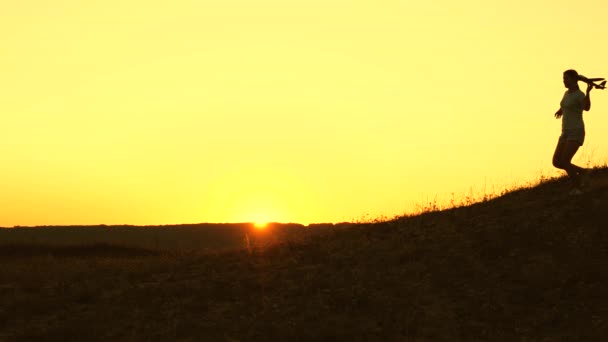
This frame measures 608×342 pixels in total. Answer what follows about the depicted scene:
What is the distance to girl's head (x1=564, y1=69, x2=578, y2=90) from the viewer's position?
527 inches

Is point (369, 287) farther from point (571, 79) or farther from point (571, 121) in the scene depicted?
point (571, 79)

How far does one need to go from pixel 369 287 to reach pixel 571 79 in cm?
514

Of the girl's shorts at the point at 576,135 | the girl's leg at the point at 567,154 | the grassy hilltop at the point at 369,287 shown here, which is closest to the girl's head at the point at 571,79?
the girl's shorts at the point at 576,135

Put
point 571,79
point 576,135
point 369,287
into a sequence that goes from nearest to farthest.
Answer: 1. point 369,287
2. point 576,135
3. point 571,79

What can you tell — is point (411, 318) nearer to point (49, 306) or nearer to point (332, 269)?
point (332, 269)

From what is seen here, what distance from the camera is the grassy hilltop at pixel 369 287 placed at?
1002 centimetres

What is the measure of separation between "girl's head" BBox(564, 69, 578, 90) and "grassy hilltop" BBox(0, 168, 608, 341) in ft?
6.73

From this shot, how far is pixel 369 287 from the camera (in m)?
11.6

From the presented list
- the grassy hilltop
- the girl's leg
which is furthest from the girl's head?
the grassy hilltop

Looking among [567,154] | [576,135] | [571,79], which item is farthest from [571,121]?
[571,79]

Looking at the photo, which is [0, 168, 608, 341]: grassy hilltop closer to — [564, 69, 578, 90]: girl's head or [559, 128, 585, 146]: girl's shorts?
[559, 128, 585, 146]: girl's shorts

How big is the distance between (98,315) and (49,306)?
1187 mm

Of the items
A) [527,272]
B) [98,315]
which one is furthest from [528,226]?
[98,315]

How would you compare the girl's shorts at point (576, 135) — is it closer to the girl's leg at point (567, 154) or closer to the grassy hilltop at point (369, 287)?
the girl's leg at point (567, 154)
